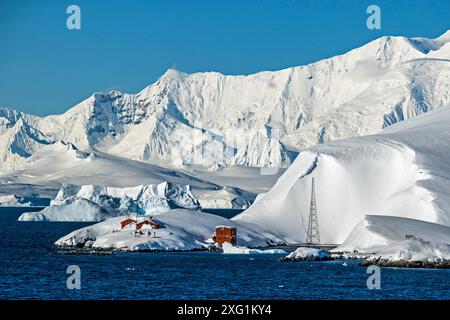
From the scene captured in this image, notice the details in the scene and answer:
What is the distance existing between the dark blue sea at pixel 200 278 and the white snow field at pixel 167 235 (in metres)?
6.71

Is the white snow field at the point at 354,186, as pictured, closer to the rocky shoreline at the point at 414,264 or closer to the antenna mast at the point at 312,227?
the antenna mast at the point at 312,227

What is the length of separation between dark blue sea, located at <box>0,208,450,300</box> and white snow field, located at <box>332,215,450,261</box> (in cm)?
549

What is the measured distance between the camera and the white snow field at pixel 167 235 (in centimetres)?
14288

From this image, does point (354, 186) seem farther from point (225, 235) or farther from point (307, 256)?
point (307, 256)

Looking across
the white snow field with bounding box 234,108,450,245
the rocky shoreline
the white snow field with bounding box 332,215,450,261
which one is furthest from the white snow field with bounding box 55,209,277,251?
the rocky shoreline

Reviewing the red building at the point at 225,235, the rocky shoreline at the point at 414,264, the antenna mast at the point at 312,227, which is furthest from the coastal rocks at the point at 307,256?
the antenna mast at the point at 312,227

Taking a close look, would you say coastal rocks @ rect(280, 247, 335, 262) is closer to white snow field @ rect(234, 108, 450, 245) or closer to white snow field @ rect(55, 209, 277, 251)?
white snow field @ rect(55, 209, 277, 251)

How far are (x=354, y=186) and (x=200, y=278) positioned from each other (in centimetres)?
7266

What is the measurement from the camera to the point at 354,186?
171 metres

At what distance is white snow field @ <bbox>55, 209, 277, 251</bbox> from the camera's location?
142875 millimetres

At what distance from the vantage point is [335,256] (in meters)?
132

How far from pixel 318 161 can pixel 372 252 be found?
1820 inches
